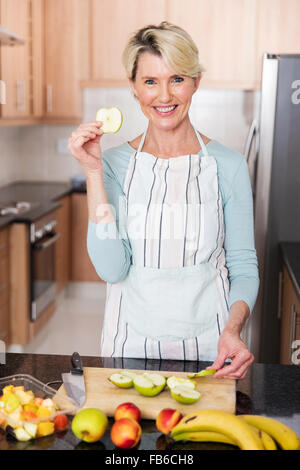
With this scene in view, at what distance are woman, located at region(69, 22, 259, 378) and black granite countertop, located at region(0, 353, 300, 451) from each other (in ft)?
0.54

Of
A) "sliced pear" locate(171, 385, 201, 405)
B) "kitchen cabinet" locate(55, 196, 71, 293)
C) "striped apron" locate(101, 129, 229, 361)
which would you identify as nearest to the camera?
"sliced pear" locate(171, 385, 201, 405)

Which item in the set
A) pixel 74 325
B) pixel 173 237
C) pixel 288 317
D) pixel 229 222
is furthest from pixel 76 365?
pixel 74 325

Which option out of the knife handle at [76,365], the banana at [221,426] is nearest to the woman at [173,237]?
the knife handle at [76,365]

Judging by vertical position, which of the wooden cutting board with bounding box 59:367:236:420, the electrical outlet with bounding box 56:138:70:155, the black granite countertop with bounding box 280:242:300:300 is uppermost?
the electrical outlet with bounding box 56:138:70:155

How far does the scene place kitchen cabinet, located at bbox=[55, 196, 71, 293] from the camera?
4055mm

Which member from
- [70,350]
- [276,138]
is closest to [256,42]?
[276,138]

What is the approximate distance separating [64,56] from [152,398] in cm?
362

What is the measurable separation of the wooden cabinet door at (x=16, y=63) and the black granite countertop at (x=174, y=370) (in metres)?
2.53

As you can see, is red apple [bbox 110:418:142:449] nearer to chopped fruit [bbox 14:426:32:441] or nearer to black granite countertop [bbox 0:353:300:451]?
black granite countertop [bbox 0:353:300:451]

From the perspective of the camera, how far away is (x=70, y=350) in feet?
11.6

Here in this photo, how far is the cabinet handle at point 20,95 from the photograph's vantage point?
3768mm

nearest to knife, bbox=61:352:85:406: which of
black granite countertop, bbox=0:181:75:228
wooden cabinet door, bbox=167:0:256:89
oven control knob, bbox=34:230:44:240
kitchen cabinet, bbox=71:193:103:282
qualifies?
black granite countertop, bbox=0:181:75:228

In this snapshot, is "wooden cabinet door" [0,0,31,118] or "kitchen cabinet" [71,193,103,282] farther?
"kitchen cabinet" [71,193,103,282]

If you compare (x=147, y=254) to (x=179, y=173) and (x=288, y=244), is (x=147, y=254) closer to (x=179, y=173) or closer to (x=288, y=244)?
(x=179, y=173)
